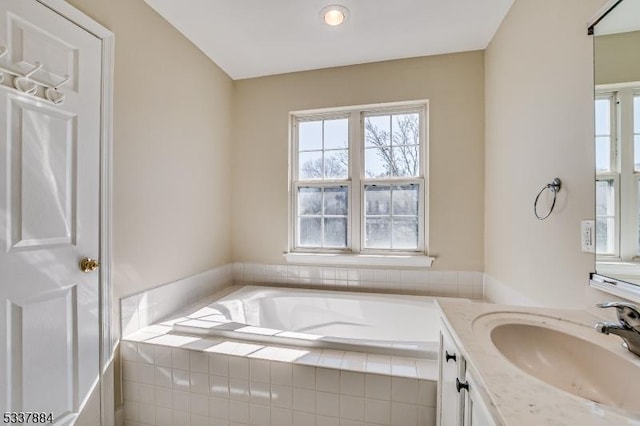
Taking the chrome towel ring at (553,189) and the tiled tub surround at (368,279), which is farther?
the tiled tub surround at (368,279)

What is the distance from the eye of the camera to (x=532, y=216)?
1.50 metres

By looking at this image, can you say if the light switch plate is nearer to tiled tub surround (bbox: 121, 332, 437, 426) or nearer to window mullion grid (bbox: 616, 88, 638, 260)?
window mullion grid (bbox: 616, 88, 638, 260)

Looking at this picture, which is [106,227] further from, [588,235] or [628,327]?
[588,235]

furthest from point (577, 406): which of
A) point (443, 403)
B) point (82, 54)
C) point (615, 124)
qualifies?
point (82, 54)

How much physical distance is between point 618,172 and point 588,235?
0.86 ft

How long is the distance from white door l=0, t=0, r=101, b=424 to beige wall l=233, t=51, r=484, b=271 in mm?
1310

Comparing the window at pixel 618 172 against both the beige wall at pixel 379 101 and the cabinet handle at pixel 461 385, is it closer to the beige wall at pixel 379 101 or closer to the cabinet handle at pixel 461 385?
the cabinet handle at pixel 461 385

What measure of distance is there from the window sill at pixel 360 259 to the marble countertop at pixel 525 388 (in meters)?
1.29

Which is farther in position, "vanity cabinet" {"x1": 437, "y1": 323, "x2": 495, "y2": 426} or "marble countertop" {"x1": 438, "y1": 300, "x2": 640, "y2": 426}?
"vanity cabinet" {"x1": 437, "y1": 323, "x2": 495, "y2": 426}

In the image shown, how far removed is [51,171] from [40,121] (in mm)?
211

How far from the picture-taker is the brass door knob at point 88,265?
133 cm


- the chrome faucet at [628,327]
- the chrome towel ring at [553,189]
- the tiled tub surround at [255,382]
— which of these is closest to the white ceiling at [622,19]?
the chrome towel ring at [553,189]

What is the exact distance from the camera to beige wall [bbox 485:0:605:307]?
113cm

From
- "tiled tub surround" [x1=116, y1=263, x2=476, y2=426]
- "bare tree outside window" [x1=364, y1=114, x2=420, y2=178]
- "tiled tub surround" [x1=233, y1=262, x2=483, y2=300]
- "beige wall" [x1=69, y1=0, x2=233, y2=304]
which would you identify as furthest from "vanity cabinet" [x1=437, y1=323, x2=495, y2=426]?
"beige wall" [x1=69, y1=0, x2=233, y2=304]
